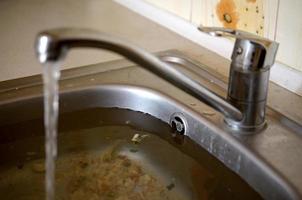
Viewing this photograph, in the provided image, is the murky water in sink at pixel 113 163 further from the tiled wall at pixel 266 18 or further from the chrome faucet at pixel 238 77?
the tiled wall at pixel 266 18

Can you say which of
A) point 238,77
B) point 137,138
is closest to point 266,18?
point 238,77

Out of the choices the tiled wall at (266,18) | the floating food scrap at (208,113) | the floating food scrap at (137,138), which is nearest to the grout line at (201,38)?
the tiled wall at (266,18)

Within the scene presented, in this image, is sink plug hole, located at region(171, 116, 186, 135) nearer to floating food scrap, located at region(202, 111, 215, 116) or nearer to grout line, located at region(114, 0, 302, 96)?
floating food scrap, located at region(202, 111, 215, 116)

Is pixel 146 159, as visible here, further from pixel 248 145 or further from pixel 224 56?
pixel 224 56

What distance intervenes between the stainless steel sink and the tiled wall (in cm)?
9

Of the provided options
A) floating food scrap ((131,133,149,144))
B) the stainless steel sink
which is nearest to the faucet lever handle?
the stainless steel sink

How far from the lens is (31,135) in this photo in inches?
27.7

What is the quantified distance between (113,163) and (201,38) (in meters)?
0.33

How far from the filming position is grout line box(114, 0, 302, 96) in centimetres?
71

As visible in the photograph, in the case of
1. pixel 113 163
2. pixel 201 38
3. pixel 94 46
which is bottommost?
pixel 113 163

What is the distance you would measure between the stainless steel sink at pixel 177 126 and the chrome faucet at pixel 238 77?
0.12 feet

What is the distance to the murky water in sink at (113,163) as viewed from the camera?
0.62 meters

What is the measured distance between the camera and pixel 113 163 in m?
0.68

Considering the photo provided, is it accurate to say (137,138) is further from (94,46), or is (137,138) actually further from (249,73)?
(94,46)
